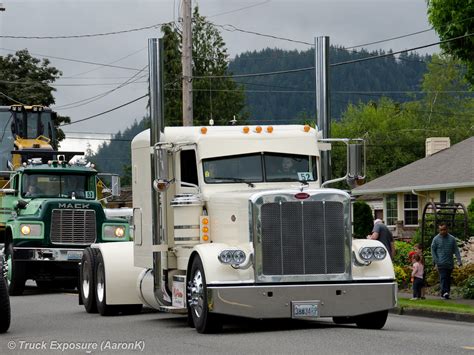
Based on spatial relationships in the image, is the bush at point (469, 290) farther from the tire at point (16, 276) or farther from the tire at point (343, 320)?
the tire at point (16, 276)

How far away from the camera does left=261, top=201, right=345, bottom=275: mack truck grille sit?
52.7ft

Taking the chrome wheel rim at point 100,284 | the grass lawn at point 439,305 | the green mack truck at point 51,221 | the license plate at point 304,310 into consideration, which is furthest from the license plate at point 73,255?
the license plate at point 304,310

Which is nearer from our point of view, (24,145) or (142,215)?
(142,215)

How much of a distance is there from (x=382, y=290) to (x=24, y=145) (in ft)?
72.2

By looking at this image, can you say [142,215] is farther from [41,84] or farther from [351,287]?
[41,84]

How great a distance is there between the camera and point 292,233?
16094 millimetres

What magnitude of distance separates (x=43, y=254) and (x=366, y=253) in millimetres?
12155

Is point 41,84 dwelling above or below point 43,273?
above

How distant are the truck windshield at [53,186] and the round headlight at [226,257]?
12.9 m

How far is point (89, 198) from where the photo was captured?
28.8 metres

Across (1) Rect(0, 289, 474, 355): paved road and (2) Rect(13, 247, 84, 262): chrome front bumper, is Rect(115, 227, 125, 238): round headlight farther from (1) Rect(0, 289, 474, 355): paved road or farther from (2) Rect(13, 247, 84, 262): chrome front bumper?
(1) Rect(0, 289, 474, 355): paved road

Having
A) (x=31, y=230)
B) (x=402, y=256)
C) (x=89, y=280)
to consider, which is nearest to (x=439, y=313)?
(x=89, y=280)

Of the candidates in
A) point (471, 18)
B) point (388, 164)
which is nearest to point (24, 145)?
point (471, 18)

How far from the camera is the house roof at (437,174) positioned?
1638 inches
